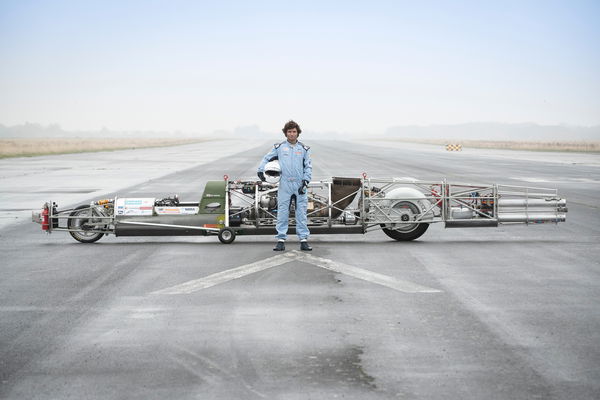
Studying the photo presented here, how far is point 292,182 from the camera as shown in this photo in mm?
10570

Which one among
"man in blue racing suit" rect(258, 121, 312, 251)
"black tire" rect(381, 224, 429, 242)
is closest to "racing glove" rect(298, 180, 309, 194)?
"man in blue racing suit" rect(258, 121, 312, 251)

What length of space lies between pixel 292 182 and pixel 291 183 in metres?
0.02

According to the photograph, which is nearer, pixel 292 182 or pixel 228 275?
pixel 228 275

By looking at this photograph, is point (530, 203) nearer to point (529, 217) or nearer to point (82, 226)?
point (529, 217)

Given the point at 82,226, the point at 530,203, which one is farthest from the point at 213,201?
the point at 530,203

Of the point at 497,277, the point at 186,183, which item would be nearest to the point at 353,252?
the point at 497,277

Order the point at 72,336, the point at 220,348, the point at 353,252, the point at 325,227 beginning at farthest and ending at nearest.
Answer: the point at 325,227, the point at 353,252, the point at 72,336, the point at 220,348

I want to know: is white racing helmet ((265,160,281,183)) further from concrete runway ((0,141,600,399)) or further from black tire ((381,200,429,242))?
black tire ((381,200,429,242))

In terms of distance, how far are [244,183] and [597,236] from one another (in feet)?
20.5

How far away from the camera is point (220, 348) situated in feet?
18.7

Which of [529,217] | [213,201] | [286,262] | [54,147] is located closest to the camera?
[286,262]

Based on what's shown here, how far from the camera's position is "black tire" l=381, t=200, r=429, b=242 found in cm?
1152

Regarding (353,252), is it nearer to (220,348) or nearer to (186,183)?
(220,348)

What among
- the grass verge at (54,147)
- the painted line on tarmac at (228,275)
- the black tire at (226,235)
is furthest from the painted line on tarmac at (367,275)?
the grass verge at (54,147)
